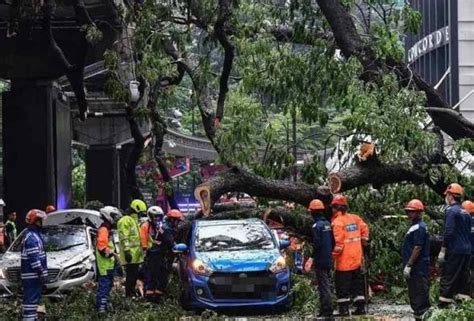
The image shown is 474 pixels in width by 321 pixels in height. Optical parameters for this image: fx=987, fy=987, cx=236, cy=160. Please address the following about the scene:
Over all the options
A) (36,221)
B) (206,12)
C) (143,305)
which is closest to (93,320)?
(143,305)

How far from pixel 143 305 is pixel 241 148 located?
3484 millimetres

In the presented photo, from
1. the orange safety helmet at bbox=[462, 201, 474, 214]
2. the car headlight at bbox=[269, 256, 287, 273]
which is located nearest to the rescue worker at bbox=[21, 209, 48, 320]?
the car headlight at bbox=[269, 256, 287, 273]

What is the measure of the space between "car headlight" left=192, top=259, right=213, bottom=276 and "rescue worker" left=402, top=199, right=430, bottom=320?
3.32 metres

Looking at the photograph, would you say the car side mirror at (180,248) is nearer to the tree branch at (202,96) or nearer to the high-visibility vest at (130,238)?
the high-visibility vest at (130,238)

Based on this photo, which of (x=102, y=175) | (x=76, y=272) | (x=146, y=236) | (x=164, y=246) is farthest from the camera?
(x=102, y=175)

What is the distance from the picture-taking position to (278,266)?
15.6m

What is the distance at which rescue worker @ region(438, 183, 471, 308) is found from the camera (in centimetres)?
1373

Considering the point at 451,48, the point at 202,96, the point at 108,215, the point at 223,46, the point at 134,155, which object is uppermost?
the point at 451,48

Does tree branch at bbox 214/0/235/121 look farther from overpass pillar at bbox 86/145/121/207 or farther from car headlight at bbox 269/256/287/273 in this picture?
overpass pillar at bbox 86/145/121/207

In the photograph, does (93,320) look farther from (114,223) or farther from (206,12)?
(206,12)

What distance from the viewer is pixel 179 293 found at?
55.8ft

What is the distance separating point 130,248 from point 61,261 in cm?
178

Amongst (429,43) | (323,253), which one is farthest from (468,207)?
(429,43)

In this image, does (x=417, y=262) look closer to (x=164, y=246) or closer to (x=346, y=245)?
(x=346, y=245)
